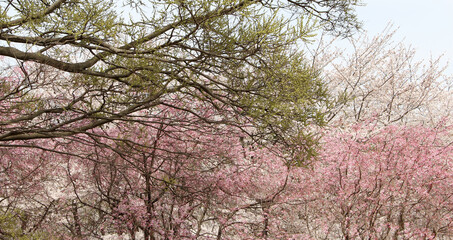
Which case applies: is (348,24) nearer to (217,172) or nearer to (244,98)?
(244,98)

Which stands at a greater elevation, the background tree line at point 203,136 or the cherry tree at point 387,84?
the cherry tree at point 387,84

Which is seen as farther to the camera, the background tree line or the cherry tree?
the cherry tree

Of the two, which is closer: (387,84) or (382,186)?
Result: (382,186)

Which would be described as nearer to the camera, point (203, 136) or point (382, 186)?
point (382, 186)

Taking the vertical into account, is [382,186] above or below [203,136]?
below

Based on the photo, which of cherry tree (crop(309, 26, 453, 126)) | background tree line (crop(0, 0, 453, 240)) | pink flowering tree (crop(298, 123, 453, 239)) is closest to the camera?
background tree line (crop(0, 0, 453, 240))

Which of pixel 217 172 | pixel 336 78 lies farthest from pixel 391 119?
pixel 217 172

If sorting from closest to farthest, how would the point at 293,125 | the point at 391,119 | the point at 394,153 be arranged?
1. the point at 293,125
2. the point at 394,153
3. the point at 391,119

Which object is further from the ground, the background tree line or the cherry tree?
the cherry tree

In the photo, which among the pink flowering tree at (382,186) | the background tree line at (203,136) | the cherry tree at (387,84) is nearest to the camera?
the background tree line at (203,136)

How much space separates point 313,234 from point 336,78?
770 centimetres

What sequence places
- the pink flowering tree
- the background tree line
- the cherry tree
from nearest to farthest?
the background tree line → the pink flowering tree → the cherry tree

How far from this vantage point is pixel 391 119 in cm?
1194

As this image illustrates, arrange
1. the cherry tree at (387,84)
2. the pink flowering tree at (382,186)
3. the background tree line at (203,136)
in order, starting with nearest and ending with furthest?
the background tree line at (203,136) → the pink flowering tree at (382,186) → the cherry tree at (387,84)
